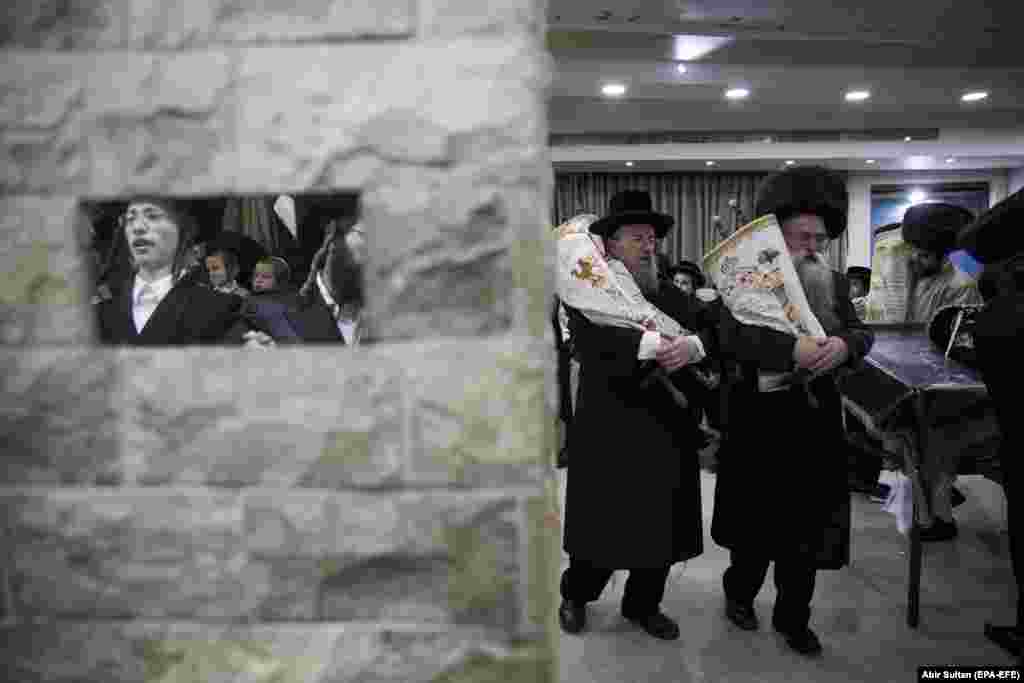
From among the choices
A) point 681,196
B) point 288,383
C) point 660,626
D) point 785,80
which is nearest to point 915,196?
point 681,196

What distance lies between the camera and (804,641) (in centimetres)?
207

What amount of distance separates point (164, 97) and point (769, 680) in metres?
2.03

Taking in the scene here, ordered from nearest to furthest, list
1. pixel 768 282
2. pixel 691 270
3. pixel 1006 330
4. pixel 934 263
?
pixel 1006 330
pixel 768 282
pixel 934 263
pixel 691 270

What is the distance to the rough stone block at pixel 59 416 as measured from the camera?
0.65 meters

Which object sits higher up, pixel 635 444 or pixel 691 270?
pixel 691 270

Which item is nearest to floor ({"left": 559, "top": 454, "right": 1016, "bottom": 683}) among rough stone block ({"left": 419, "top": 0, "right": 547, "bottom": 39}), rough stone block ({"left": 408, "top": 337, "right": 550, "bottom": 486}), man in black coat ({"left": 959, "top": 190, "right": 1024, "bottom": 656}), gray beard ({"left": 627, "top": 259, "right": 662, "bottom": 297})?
man in black coat ({"left": 959, "top": 190, "right": 1024, "bottom": 656})

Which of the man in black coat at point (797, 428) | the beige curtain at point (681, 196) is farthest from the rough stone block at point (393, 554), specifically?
the beige curtain at point (681, 196)

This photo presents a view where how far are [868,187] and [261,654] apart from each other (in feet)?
30.0

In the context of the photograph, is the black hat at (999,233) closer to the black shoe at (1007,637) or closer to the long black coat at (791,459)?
the long black coat at (791,459)

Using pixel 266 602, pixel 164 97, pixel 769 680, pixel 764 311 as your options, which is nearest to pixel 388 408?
pixel 266 602

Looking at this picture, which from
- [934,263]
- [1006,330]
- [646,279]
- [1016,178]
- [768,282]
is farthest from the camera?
[1016,178]

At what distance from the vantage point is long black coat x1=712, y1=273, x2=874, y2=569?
6.62 feet

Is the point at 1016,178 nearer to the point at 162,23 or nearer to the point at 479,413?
the point at 479,413

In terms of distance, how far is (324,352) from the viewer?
0.64 m
